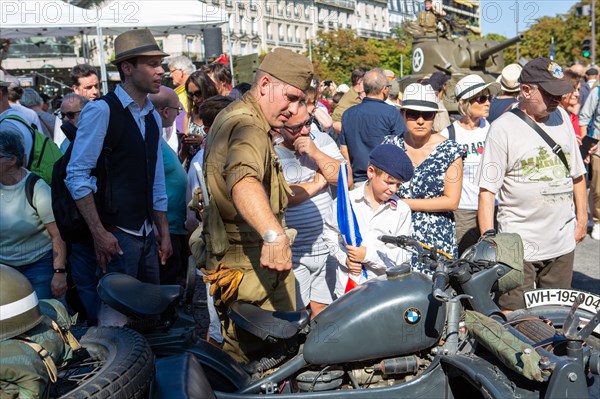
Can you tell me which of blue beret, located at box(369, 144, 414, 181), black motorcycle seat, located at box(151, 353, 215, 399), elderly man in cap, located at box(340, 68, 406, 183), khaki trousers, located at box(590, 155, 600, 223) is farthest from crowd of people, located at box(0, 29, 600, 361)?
khaki trousers, located at box(590, 155, 600, 223)

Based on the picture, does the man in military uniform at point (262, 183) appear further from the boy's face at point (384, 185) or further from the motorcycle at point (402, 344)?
the boy's face at point (384, 185)

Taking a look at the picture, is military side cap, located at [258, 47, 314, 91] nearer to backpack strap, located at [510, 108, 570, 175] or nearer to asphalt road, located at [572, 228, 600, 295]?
backpack strap, located at [510, 108, 570, 175]

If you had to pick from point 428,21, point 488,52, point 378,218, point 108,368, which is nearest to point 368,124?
point 378,218

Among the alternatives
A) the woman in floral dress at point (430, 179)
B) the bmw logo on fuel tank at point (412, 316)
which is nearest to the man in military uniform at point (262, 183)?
the bmw logo on fuel tank at point (412, 316)

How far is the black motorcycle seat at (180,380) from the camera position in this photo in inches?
92.0

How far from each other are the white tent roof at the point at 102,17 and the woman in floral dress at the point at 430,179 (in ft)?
26.1

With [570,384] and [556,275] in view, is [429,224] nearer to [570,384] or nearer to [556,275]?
[556,275]

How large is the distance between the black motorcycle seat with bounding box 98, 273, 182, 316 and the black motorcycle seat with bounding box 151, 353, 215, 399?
1.28 feet

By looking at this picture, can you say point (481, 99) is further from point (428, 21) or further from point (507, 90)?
point (428, 21)

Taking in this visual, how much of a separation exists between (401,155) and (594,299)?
1.26m

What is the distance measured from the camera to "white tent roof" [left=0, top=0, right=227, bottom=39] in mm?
10859

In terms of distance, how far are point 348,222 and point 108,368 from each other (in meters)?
1.83

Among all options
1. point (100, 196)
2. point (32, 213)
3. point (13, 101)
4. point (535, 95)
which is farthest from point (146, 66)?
point (13, 101)

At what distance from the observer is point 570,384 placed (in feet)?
7.96
